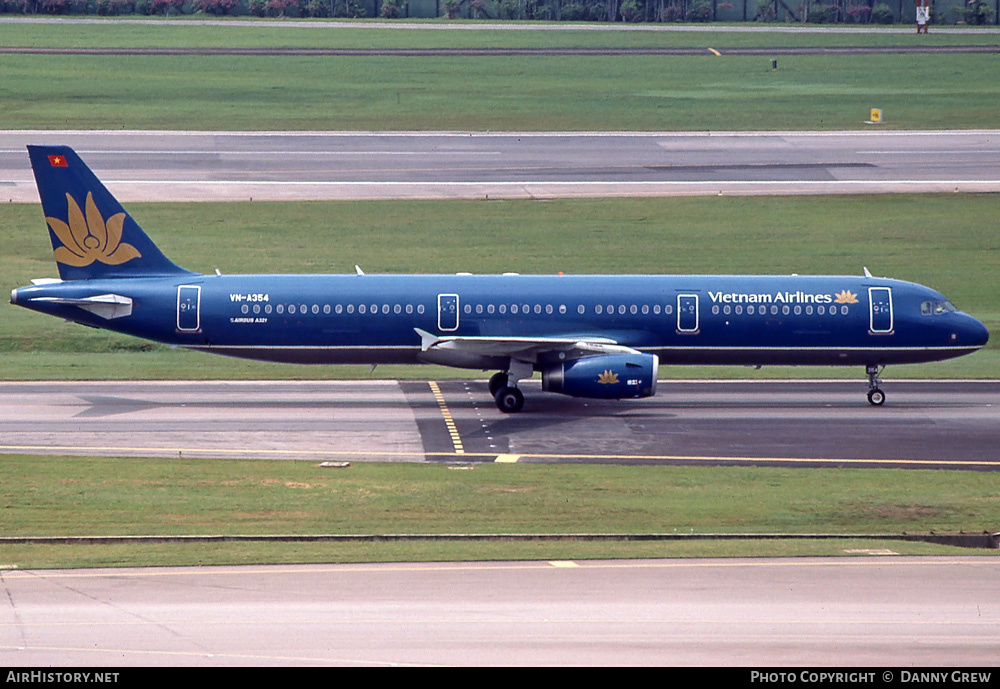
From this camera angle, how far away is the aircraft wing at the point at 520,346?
137 feet

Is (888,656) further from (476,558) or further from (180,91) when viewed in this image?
(180,91)

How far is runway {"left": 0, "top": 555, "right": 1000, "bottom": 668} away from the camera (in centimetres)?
2012

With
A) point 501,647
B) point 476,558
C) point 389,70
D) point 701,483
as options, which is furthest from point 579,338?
point 389,70

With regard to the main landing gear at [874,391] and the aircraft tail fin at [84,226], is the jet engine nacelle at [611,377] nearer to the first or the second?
the main landing gear at [874,391]

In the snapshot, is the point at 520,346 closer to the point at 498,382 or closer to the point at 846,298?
the point at 498,382

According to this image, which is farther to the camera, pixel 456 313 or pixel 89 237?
pixel 456 313

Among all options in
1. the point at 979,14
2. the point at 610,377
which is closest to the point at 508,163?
the point at 610,377

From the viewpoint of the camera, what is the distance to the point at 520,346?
137 feet

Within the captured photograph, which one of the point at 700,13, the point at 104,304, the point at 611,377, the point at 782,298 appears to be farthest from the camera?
the point at 700,13

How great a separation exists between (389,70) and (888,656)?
322ft

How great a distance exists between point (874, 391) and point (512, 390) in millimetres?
12194

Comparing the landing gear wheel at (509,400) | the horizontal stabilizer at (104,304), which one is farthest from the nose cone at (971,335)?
the horizontal stabilizer at (104,304)

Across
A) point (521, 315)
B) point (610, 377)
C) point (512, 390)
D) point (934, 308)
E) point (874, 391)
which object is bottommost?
point (874, 391)

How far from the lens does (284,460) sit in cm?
3550
